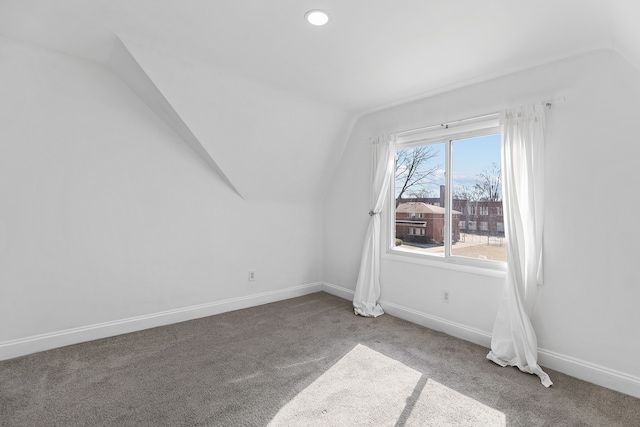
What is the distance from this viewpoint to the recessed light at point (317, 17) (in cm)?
190

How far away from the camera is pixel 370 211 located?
3.73 metres

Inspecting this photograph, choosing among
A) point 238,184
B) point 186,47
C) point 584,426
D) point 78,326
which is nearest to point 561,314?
point 584,426

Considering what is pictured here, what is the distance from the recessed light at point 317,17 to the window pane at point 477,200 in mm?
1867

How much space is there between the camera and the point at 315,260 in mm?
4484

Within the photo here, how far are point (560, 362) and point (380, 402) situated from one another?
4.81 ft

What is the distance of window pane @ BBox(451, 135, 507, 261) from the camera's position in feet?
9.38

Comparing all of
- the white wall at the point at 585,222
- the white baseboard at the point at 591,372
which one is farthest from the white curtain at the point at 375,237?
the white baseboard at the point at 591,372

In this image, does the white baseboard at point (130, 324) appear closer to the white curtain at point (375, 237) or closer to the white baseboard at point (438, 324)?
the white curtain at point (375, 237)

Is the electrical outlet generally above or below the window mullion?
below

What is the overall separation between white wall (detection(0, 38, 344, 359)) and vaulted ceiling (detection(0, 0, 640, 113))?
1.28ft

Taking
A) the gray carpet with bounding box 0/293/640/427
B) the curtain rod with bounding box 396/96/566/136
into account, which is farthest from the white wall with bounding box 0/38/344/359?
the curtain rod with bounding box 396/96/566/136

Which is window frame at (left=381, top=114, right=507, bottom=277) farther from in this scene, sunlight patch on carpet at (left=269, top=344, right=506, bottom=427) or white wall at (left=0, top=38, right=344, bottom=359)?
sunlight patch on carpet at (left=269, top=344, right=506, bottom=427)

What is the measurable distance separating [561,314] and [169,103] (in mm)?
3570

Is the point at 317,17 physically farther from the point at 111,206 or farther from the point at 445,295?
the point at 445,295
